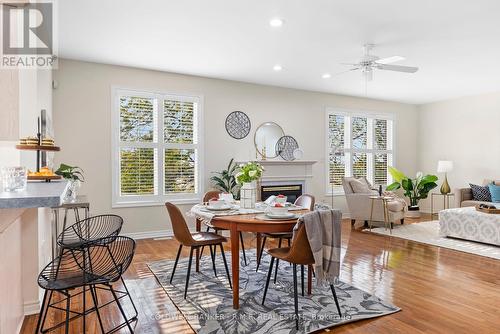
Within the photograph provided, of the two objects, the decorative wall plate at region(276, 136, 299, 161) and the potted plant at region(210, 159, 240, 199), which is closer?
the potted plant at region(210, 159, 240, 199)

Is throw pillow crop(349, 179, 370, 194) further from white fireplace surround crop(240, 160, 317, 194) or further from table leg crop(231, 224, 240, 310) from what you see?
table leg crop(231, 224, 240, 310)

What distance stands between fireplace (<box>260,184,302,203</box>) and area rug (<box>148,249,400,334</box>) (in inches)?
102

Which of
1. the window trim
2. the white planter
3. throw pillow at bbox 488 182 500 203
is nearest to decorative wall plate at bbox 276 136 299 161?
the window trim

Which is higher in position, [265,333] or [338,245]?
[338,245]

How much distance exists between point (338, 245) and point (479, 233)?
3.70m

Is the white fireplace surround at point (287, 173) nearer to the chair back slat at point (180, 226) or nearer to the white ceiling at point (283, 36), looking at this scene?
the white ceiling at point (283, 36)

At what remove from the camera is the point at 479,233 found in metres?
5.16

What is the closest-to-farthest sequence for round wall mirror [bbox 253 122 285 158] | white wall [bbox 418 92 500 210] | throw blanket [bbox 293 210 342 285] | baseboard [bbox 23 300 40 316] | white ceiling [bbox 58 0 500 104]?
throw blanket [bbox 293 210 342 285] → baseboard [bbox 23 300 40 316] → white ceiling [bbox 58 0 500 104] → round wall mirror [bbox 253 122 285 158] → white wall [bbox 418 92 500 210]

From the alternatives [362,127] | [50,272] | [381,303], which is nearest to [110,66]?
[50,272]

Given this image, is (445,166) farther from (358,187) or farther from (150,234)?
(150,234)

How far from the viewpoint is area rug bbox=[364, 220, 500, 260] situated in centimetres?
480

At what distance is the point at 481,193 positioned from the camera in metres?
6.80

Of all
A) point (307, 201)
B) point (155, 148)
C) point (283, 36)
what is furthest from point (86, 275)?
point (155, 148)

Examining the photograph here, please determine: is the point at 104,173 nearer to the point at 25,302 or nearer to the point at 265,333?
the point at 25,302
